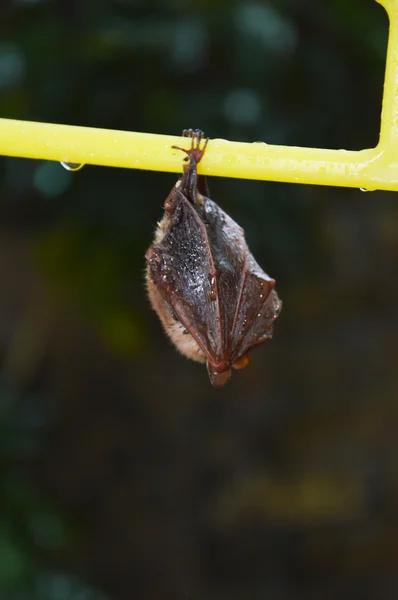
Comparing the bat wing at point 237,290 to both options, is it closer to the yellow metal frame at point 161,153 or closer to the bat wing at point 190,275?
the bat wing at point 190,275

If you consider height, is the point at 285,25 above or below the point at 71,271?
above

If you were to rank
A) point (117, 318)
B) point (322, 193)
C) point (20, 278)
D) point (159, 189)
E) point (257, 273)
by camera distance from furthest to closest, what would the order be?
1. point (20, 278)
2. point (322, 193)
3. point (117, 318)
4. point (159, 189)
5. point (257, 273)

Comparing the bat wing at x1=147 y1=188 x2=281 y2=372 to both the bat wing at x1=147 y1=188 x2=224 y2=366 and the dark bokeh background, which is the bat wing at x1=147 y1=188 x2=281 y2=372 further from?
the dark bokeh background

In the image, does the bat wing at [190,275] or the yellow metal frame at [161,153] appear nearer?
the yellow metal frame at [161,153]

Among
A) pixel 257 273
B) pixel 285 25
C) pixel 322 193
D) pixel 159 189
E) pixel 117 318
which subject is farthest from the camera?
pixel 322 193

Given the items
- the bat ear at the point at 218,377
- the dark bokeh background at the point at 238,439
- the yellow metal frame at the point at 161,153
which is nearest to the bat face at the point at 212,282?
the bat ear at the point at 218,377


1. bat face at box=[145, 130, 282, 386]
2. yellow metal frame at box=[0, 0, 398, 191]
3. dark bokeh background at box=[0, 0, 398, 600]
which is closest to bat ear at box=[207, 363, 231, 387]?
bat face at box=[145, 130, 282, 386]

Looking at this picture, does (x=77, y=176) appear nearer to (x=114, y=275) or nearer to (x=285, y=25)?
(x=114, y=275)

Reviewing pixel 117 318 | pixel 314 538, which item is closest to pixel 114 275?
pixel 117 318
